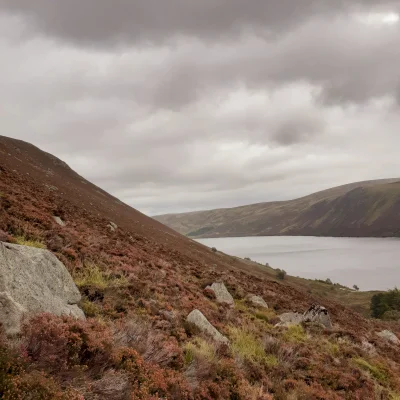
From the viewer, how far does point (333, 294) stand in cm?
9331

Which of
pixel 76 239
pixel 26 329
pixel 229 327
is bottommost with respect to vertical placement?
pixel 229 327

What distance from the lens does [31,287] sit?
285 inches

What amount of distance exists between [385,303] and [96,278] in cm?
7308

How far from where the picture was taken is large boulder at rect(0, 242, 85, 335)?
5945 mm

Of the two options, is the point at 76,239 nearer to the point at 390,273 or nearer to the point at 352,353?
the point at 352,353

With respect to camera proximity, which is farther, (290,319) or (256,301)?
(256,301)

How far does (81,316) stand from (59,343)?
7.35 ft

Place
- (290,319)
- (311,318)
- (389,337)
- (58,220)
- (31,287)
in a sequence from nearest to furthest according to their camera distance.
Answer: (31,287) < (290,319) < (311,318) < (58,220) < (389,337)

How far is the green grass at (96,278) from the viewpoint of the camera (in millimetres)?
10191

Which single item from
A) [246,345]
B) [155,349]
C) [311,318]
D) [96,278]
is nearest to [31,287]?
[155,349]

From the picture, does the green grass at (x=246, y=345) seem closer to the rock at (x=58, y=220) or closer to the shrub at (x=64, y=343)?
the shrub at (x=64, y=343)

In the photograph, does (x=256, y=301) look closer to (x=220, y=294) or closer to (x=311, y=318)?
(x=220, y=294)

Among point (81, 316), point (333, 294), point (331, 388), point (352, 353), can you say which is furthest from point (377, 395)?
point (333, 294)

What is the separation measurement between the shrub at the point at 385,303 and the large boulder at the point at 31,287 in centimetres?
7032
